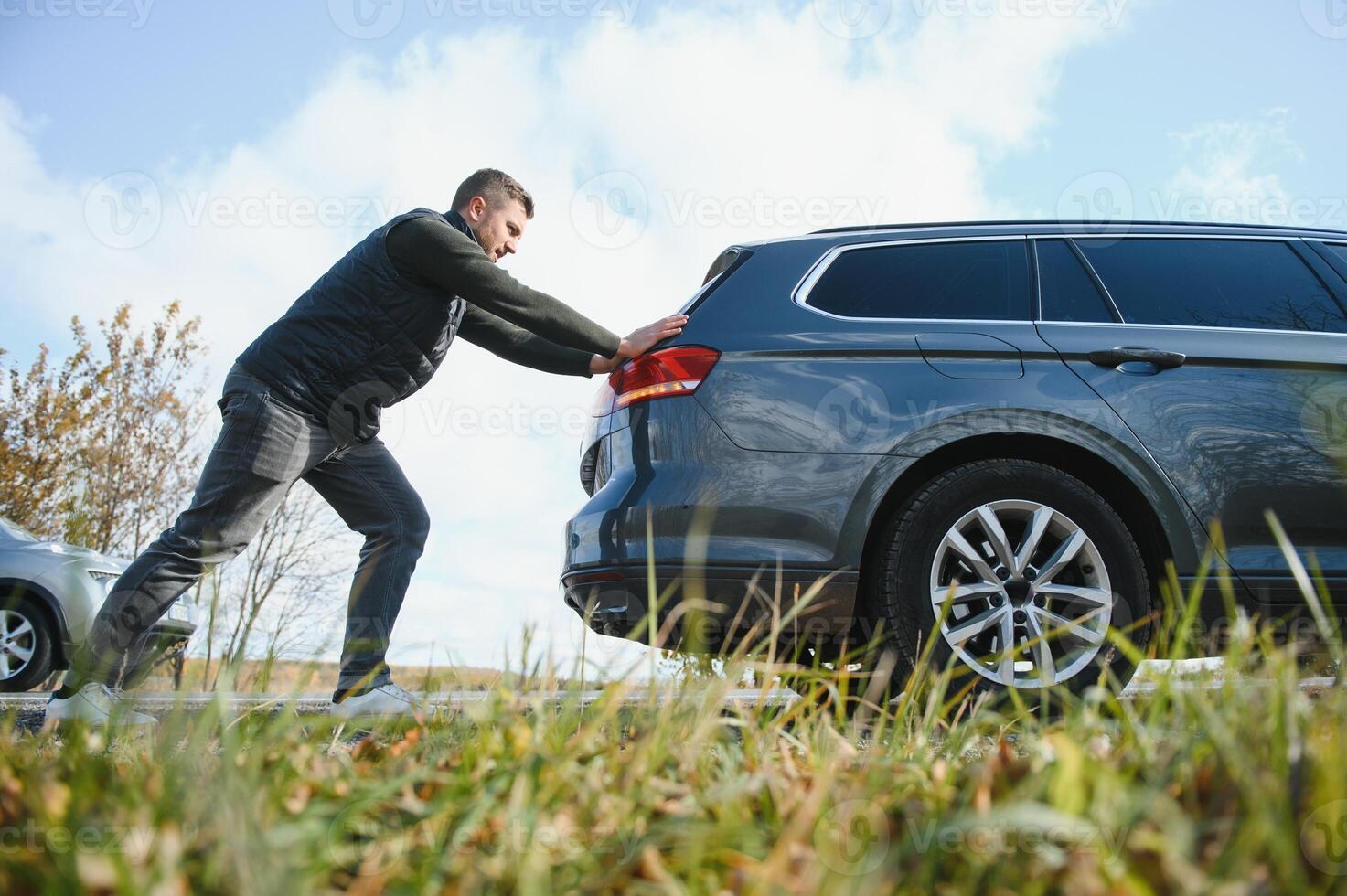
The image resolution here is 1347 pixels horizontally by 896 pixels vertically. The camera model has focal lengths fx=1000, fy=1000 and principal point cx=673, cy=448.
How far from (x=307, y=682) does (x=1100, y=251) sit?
3.41 metres

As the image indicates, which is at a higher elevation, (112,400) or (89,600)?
(112,400)

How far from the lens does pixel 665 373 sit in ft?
11.0

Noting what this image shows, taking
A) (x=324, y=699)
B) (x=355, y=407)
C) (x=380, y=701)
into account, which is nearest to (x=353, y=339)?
(x=355, y=407)

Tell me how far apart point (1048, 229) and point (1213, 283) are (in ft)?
2.27

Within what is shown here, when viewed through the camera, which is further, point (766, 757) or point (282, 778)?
point (766, 757)

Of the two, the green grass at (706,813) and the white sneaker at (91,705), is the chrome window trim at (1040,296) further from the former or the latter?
the white sneaker at (91,705)

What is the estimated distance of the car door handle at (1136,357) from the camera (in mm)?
3471

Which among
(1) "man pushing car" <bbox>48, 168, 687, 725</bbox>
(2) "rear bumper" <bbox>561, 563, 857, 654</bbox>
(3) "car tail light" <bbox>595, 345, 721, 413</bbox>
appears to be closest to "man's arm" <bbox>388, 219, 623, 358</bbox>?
(1) "man pushing car" <bbox>48, 168, 687, 725</bbox>

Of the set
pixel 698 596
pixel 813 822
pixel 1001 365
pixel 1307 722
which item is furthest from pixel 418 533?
pixel 1307 722

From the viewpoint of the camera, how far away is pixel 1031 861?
1166mm

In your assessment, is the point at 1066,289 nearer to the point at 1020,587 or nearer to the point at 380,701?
the point at 1020,587

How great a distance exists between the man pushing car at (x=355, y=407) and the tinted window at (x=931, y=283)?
62 cm

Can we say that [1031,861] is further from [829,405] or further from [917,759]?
[829,405]

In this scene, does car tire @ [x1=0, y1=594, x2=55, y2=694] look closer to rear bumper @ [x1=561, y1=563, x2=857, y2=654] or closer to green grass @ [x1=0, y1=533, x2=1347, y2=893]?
rear bumper @ [x1=561, y1=563, x2=857, y2=654]
